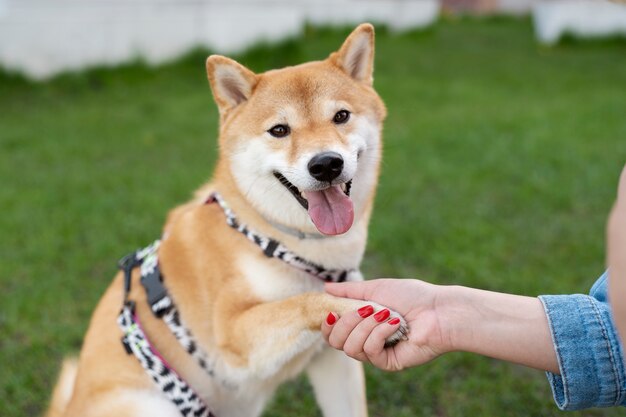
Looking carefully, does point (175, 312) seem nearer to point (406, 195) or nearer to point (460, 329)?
point (460, 329)

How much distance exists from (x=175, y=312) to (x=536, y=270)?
236cm

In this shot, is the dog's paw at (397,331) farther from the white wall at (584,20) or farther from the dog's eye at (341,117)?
the white wall at (584,20)

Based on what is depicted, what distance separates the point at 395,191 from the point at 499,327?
3210 millimetres

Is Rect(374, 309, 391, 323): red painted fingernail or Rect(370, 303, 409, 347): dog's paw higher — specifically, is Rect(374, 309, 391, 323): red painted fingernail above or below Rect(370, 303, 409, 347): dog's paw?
above

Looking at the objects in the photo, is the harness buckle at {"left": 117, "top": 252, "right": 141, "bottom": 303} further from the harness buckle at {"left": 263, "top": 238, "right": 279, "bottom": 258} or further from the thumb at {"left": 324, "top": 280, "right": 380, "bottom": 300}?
the thumb at {"left": 324, "top": 280, "right": 380, "bottom": 300}

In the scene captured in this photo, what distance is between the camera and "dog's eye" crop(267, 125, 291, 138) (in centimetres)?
251

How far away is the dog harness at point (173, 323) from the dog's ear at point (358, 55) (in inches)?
28.6

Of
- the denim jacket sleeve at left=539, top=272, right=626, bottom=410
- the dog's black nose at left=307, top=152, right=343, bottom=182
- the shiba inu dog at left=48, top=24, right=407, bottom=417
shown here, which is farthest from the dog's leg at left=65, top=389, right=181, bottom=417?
the denim jacket sleeve at left=539, top=272, right=626, bottom=410

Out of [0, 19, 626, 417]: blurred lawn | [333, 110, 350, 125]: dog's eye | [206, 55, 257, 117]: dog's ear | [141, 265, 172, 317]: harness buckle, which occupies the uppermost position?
[206, 55, 257, 117]: dog's ear

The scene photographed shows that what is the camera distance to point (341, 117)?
252cm

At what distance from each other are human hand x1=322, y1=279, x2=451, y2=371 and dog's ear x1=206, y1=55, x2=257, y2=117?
96 centimetres

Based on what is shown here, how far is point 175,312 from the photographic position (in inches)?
98.3

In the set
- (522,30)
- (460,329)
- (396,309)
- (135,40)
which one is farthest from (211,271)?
(522,30)

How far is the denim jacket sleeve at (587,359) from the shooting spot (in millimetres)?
1882
